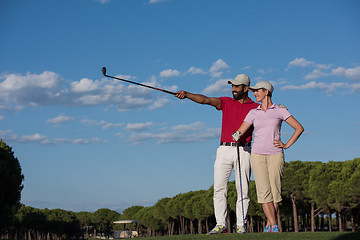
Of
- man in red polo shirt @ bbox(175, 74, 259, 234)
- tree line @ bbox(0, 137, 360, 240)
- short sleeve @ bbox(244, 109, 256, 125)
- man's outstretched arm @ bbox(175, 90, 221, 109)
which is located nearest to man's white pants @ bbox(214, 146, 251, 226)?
man in red polo shirt @ bbox(175, 74, 259, 234)

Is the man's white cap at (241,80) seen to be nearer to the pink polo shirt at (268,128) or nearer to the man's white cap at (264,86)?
the man's white cap at (264,86)

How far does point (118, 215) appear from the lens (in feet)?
543

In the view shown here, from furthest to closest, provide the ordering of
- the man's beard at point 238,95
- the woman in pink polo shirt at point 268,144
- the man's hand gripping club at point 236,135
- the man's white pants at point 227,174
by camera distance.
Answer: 1. the man's beard at point 238,95
2. the man's white pants at point 227,174
3. the man's hand gripping club at point 236,135
4. the woman in pink polo shirt at point 268,144

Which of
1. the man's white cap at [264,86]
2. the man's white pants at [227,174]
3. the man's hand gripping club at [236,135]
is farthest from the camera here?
the man's white pants at [227,174]

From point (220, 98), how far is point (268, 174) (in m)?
2.09

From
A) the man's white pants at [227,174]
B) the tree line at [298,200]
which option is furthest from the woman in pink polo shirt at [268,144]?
the tree line at [298,200]

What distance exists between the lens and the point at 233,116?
10047 millimetres

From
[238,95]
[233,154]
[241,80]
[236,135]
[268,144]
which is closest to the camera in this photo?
[268,144]

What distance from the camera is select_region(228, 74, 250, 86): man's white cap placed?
9.94 m

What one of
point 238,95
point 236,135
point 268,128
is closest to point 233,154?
point 236,135

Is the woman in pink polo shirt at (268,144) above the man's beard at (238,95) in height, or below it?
below

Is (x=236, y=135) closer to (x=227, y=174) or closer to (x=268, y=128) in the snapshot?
(x=268, y=128)

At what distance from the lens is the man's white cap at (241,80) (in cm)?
994

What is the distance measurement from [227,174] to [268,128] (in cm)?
150
